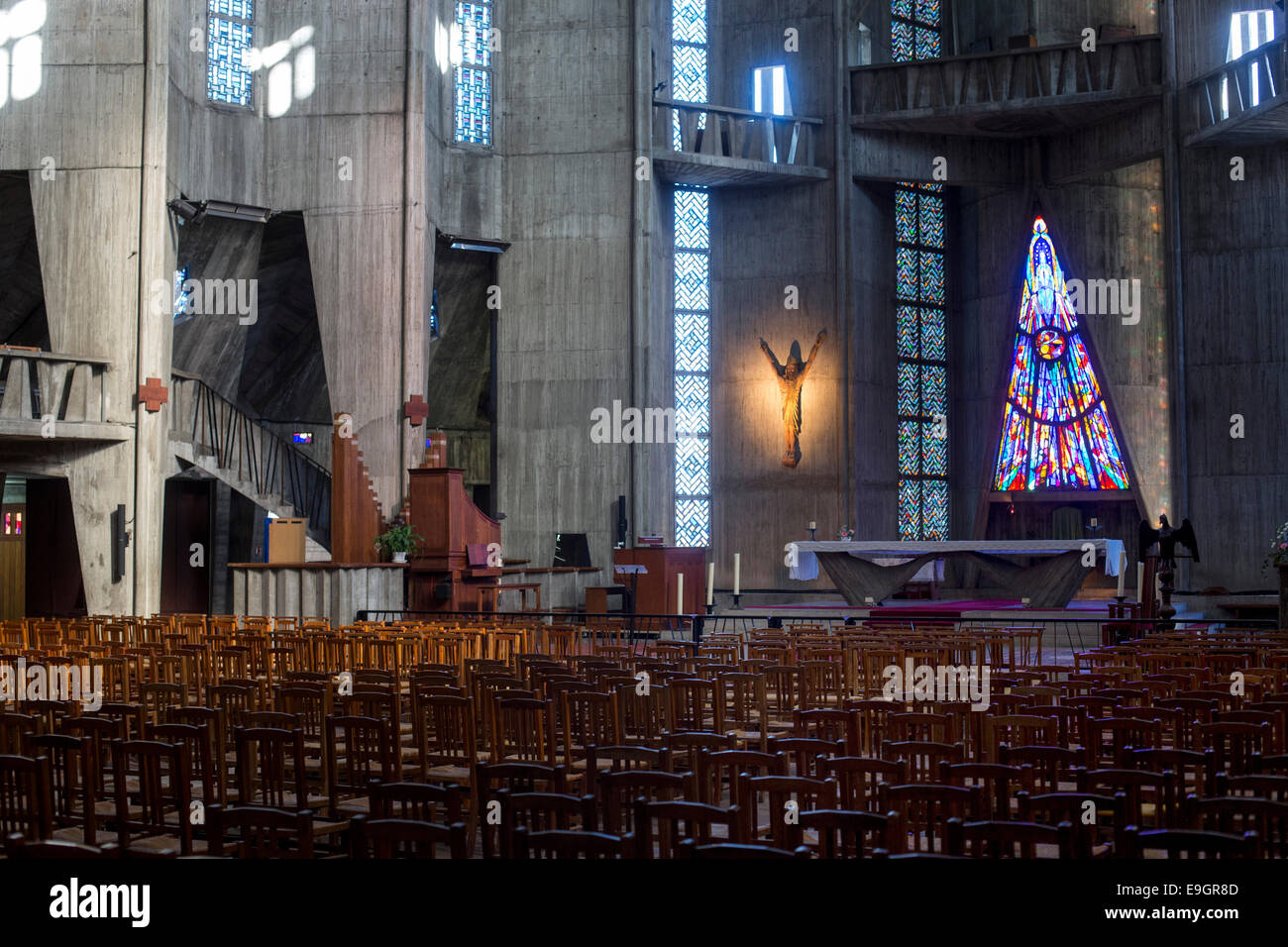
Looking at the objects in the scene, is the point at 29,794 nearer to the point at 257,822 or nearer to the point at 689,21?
the point at 257,822

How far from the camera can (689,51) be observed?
2394 centimetres

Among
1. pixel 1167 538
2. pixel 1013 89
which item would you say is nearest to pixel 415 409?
pixel 1167 538

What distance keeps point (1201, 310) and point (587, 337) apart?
1017 cm

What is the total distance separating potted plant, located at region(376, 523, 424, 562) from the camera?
55.0 feet

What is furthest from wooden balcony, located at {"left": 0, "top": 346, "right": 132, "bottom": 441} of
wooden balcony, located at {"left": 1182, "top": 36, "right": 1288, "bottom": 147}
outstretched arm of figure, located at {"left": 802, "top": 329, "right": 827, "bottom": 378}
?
wooden balcony, located at {"left": 1182, "top": 36, "right": 1288, "bottom": 147}

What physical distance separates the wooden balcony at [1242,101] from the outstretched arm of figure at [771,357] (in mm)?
7587

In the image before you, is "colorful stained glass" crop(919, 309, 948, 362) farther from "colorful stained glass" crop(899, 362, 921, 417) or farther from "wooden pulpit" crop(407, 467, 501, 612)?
"wooden pulpit" crop(407, 467, 501, 612)

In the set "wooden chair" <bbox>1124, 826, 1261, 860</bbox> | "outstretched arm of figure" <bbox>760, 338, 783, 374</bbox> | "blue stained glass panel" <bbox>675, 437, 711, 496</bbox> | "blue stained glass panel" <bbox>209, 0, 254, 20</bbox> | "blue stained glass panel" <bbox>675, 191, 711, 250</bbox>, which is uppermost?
"blue stained glass panel" <bbox>209, 0, 254, 20</bbox>

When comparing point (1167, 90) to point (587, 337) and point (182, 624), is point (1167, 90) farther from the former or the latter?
point (182, 624)

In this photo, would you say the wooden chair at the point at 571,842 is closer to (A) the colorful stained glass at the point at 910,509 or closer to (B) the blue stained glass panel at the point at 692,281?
(B) the blue stained glass panel at the point at 692,281

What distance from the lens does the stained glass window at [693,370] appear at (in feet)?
78.2

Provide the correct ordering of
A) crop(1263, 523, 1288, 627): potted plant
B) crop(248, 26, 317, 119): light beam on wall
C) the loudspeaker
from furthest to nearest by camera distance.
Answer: crop(248, 26, 317, 119): light beam on wall
the loudspeaker
crop(1263, 523, 1288, 627): potted plant

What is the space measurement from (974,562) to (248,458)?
11.0m

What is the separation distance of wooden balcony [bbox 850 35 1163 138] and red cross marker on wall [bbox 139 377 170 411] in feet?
41.6
